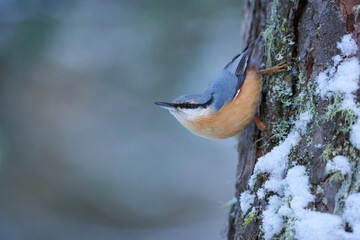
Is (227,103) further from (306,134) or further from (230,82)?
(306,134)

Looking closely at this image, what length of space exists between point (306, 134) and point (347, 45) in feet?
1.54

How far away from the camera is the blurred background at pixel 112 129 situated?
4961 mm

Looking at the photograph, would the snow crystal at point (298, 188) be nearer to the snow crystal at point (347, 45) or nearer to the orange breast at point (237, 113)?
the snow crystal at point (347, 45)

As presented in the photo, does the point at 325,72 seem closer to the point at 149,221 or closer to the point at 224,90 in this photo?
the point at 224,90

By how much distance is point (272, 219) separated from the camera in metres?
1.75

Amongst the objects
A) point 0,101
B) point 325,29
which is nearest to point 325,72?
point 325,29

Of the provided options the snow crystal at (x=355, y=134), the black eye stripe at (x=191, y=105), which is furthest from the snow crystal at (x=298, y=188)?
the black eye stripe at (x=191, y=105)

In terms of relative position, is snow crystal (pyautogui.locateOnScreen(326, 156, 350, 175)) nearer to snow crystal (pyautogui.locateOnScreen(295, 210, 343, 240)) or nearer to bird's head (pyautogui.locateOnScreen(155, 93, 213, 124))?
snow crystal (pyautogui.locateOnScreen(295, 210, 343, 240))

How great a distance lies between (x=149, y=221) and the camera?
5246mm

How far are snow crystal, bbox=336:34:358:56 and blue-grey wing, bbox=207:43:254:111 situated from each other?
0.91 metres

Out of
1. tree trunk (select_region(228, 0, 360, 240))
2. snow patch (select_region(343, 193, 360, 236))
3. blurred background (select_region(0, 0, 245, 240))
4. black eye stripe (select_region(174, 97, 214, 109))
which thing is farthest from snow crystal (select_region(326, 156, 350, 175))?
blurred background (select_region(0, 0, 245, 240))

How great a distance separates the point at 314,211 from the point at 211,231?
149 inches

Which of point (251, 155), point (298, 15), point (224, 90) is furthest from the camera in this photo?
point (224, 90)

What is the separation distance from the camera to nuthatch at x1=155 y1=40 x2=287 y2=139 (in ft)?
8.05
